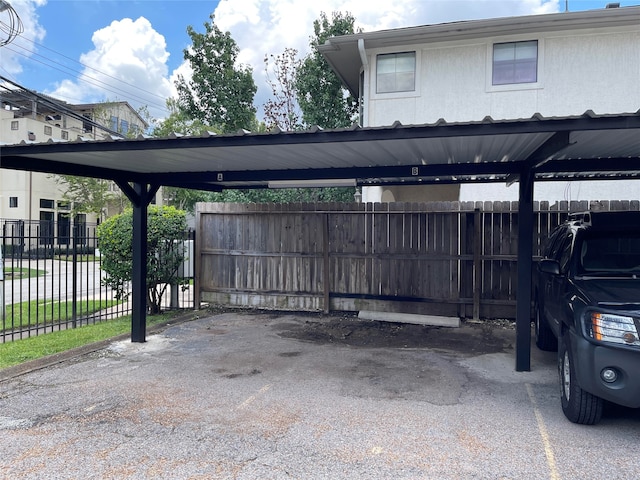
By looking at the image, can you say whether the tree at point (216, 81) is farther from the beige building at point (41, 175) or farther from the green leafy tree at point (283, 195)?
the beige building at point (41, 175)

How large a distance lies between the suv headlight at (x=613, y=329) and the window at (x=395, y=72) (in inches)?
348

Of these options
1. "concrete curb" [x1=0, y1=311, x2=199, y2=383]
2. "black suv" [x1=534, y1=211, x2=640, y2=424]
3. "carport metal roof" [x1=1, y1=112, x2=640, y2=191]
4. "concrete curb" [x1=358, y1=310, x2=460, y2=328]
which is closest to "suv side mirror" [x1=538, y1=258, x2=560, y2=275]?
"black suv" [x1=534, y1=211, x2=640, y2=424]

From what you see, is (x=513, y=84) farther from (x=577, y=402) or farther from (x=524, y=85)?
(x=577, y=402)

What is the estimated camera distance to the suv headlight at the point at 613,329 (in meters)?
3.72

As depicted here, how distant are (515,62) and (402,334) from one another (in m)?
7.18

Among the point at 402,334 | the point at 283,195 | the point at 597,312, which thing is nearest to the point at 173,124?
the point at 283,195

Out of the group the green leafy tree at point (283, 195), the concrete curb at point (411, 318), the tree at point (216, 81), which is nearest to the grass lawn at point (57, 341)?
the concrete curb at point (411, 318)

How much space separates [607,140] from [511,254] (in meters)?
4.46

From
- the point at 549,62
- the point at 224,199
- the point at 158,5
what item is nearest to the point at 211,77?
the point at 158,5

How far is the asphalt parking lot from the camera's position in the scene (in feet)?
11.5

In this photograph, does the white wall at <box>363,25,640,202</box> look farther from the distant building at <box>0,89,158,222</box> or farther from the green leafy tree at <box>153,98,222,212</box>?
the distant building at <box>0,89,158,222</box>

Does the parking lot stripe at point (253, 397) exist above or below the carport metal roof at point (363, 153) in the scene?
below

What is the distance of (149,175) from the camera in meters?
7.25

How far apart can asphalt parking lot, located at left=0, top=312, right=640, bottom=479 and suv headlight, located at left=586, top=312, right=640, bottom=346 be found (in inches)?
33.8
